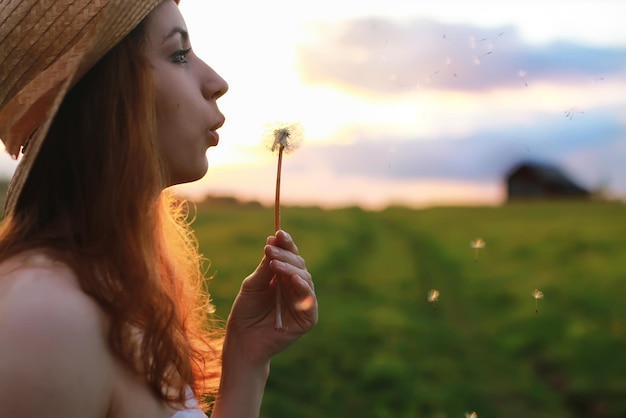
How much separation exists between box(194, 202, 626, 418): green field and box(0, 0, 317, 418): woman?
507cm

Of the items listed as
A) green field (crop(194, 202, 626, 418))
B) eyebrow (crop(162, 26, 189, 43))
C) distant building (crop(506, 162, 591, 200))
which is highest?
distant building (crop(506, 162, 591, 200))

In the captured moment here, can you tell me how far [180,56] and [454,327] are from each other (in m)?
10.1

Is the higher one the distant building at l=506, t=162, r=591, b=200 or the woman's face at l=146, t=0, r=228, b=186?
the distant building at l=506, t=162, r=591, b=200

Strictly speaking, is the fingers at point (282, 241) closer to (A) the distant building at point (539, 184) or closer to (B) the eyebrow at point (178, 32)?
(B) the eyebrow at point (178, 32)

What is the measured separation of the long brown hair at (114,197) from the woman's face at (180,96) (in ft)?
0.16

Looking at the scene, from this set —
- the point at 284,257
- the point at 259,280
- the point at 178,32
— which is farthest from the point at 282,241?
the point at 178,32

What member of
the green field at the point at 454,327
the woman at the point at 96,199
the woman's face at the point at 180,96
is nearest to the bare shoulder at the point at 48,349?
the woman at the point at 96,199

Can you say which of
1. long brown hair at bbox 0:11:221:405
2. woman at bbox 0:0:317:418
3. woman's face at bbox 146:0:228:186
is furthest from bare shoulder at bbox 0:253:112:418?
woman's face at bbox 146:0:228:186

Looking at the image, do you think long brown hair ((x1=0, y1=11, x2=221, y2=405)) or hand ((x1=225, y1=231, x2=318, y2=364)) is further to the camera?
hand ((x1=225, y1=231, x2=318, y2=364))

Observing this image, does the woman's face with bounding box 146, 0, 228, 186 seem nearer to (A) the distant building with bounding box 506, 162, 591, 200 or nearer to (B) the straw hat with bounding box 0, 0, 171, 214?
(B) the straw hat with bounding box 0, 0, 171, 214

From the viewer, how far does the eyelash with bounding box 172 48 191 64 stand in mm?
2062

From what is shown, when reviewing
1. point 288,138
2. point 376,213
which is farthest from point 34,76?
point 376,213

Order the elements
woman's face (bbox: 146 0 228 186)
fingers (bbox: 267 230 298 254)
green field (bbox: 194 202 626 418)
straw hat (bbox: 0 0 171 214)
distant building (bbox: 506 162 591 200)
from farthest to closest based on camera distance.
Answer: distant building (bbox: 506 162 591 200) → green field (bbox: 194 202 626 418) → fingers (bbox: 267 230 298 254) → woman's face (bbox: 146 0 228 186) → straw hat (bbox: 0 0 171 214)

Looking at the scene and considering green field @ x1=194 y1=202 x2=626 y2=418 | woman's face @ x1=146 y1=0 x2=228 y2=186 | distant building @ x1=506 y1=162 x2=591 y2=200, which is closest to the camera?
woman's face @ x1=146 y1=0 x2=228 y2=186
